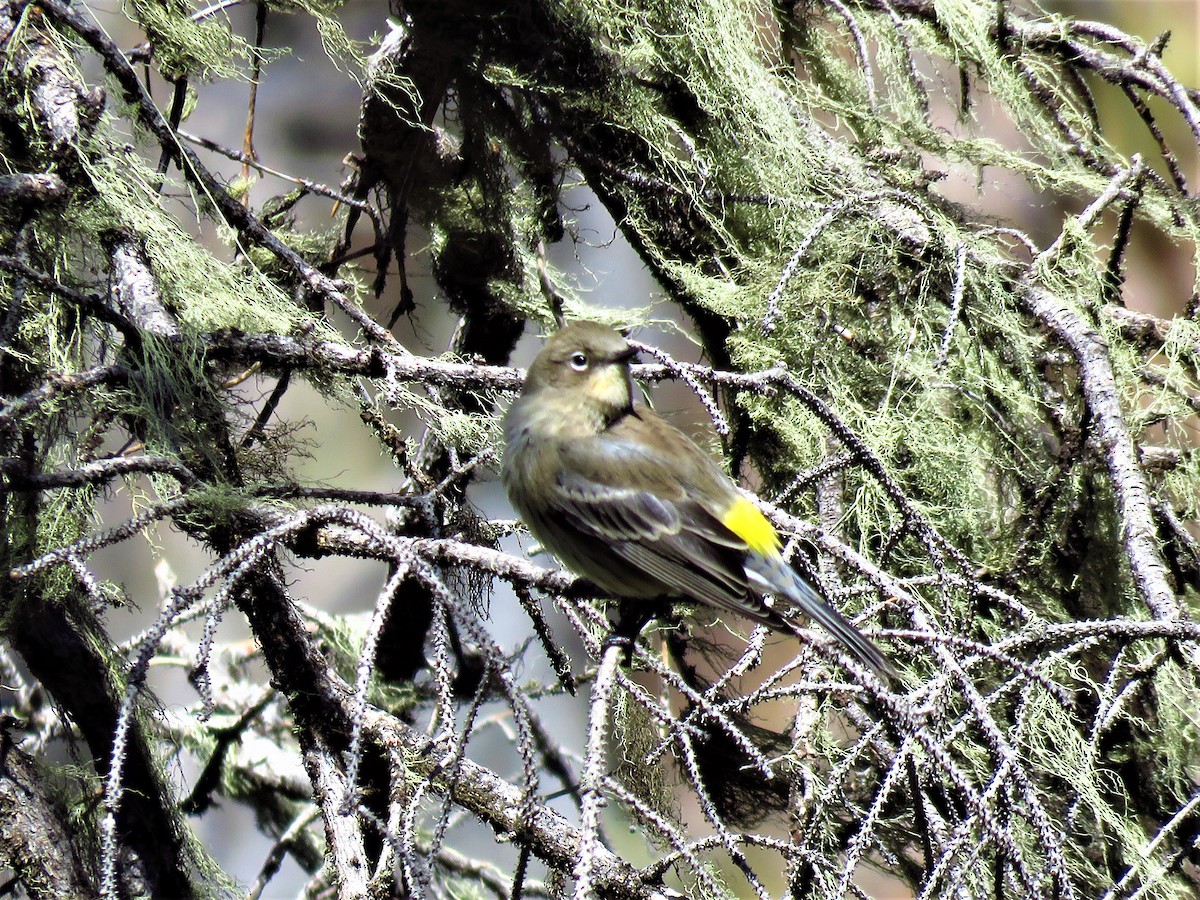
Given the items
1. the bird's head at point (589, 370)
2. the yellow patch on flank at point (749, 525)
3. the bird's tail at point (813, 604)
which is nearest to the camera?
the bird's tail at point (813, 604)

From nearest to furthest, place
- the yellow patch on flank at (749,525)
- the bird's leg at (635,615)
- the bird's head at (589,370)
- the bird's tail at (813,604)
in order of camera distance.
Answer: the bird's tail at (813,604) < the bird's leg at (635,615) < the yellow patch on flank at (749,525) < the bird's head at (589,370)

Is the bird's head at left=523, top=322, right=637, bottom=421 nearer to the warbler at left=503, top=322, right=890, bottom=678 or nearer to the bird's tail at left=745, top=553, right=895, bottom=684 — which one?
the warbler at left=503, top=322, right=890, bottom=678

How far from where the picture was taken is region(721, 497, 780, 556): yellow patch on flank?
2840 millimetres

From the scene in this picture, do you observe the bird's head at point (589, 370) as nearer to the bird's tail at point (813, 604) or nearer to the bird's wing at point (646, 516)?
the bird's wing at point (646, 516)

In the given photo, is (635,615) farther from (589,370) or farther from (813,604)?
(589,370)

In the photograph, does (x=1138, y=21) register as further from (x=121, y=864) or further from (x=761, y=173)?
(x=121, y=864)

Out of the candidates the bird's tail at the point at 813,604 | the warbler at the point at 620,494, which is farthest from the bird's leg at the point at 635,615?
the bird's tail at the point at 813,604

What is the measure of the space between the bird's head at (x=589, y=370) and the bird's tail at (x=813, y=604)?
62 cm

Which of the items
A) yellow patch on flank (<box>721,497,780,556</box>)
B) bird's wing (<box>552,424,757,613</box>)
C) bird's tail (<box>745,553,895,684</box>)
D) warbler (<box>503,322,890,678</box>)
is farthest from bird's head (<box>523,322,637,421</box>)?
bird's tail (<box>745,553,895,684</box>)

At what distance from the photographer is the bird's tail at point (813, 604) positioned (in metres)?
2.27

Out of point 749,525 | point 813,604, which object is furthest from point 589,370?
point 813,604

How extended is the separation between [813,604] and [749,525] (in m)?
0.39

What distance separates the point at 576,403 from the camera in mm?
3004

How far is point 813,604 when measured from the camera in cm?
252
